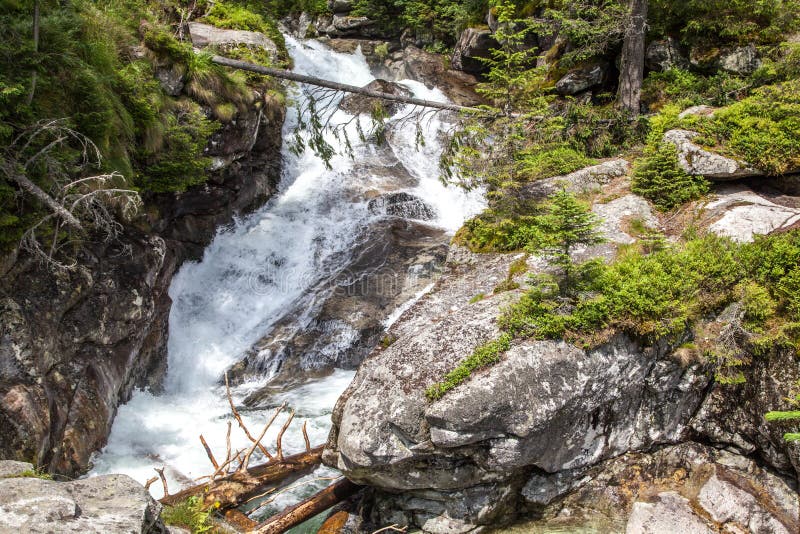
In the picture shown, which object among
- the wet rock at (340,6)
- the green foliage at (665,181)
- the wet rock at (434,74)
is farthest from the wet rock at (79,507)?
the wet rock at (340,6)

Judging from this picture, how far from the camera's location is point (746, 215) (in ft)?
27.6

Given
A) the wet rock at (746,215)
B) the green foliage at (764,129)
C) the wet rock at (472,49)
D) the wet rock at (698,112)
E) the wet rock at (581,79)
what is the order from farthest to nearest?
the wet rock at (472,49)
the wet rock at (581,79)
the wet rock at (698,112)
the green foliage at (764,129)
the wet rock at (746,215)

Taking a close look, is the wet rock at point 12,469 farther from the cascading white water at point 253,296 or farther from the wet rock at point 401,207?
the wet rock at point 401,207

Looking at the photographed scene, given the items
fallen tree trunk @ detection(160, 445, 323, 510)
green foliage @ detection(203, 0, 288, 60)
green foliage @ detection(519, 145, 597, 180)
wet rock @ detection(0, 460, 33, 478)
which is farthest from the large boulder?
green foliage @ detection(203, 0, 288, 60)

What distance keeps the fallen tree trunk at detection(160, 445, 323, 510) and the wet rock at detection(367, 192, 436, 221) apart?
29.9 feet

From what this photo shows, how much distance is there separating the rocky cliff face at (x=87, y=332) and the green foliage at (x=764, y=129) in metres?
11.7

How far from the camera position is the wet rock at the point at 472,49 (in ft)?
68.0

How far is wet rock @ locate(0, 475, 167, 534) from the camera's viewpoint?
3.27 metres

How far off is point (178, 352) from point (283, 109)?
8883 mm

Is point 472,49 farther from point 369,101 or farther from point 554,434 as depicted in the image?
point 554,434

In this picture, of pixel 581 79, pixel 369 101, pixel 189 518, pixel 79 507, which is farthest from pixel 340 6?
pixel 79 507

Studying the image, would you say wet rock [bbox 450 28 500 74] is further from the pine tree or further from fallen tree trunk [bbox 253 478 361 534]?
fallen tree trunk [bbox 253 478 361 534]

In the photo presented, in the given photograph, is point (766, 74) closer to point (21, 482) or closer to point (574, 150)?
point (574, 150)

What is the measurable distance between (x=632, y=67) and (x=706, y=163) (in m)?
4.14
